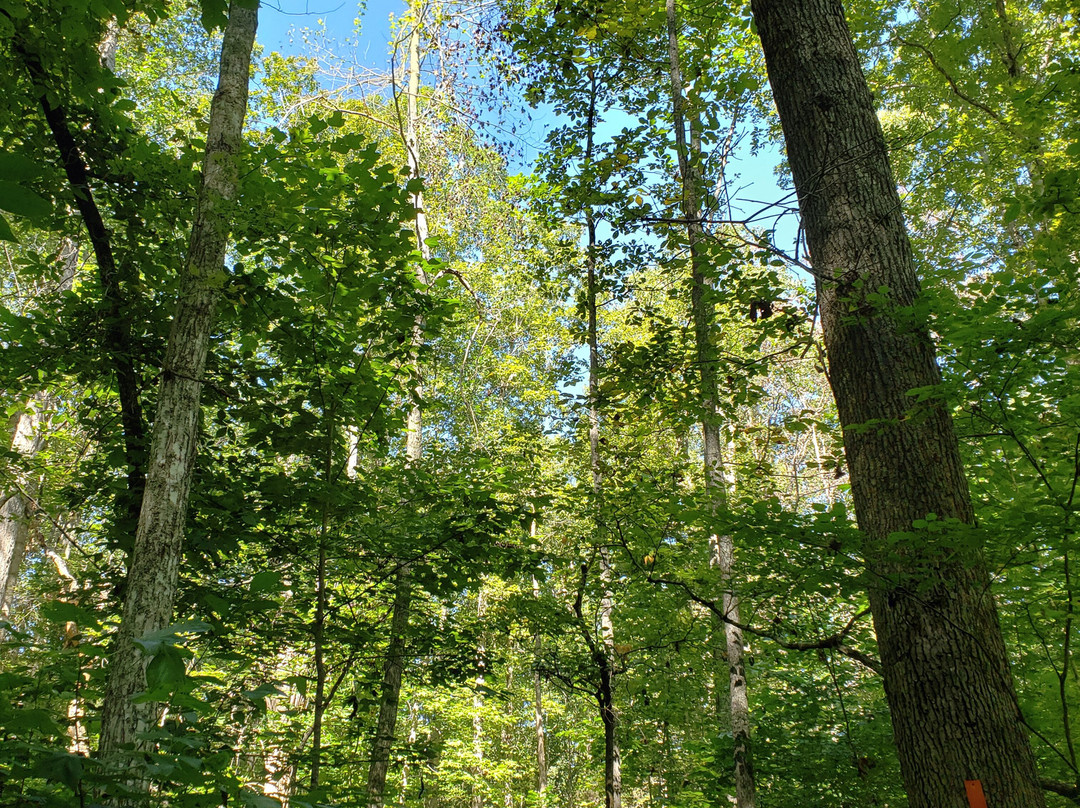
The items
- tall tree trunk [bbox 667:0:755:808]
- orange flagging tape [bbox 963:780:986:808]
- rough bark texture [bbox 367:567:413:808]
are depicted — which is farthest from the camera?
tall tree trunk [bbox 667:0:755:808]

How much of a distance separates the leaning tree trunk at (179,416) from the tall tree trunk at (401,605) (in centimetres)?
106

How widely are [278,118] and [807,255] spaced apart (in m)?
7.40

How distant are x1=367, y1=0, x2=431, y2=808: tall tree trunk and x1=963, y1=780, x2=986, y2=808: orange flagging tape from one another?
8.89 feet

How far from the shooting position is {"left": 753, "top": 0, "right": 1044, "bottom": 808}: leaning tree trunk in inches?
84.0

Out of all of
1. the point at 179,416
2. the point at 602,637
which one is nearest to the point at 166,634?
the point at 179,416

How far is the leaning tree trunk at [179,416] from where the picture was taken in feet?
8.32

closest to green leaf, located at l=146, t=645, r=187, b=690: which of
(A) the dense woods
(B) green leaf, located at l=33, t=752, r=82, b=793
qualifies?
(A) the dense woods

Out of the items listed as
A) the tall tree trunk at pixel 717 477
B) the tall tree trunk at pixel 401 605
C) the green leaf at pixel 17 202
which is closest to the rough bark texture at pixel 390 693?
the tall tree trunk at pixel 401 605

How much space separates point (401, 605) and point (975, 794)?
12.3 ft

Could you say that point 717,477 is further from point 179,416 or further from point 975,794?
point 179,416

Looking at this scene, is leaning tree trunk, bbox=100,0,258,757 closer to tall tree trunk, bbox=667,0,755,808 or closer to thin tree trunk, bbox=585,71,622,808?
thin tree trunk, bbox=585,71,622,808

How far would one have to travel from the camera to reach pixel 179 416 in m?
2.98

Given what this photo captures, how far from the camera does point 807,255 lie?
2963 millimetres

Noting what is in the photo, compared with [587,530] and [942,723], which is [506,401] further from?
[942,723]
